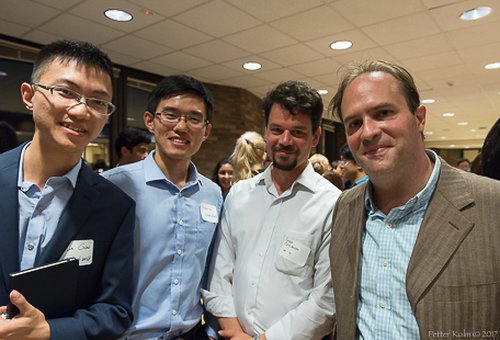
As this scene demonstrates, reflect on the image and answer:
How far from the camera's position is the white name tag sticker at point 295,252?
1.50 m

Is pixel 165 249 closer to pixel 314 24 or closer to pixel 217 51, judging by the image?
pixel 314 24

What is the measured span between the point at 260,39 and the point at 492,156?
3109 millimetres

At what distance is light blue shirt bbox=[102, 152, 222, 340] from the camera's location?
58.6 inches

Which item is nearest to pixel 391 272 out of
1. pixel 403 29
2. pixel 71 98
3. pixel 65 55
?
pixel 71 98

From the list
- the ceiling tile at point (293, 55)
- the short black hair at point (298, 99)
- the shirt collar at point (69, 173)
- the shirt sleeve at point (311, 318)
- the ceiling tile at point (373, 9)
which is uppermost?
the ceiling tile at point (293, 55)

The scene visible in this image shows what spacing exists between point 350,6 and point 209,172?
3625 millimetres

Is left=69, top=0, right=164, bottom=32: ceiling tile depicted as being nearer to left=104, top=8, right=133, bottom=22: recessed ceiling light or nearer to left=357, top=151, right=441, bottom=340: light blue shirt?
left=104, top=8, right=133, bottom=22: recessed ceiling light

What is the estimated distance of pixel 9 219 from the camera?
1.10 m

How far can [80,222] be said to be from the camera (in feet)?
3.93

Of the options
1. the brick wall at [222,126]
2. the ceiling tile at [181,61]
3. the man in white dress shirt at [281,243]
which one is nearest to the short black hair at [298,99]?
the man in white dress shirt at [281,243]

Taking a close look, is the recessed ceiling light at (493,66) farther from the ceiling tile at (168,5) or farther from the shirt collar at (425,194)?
the shirt collar at (425,194)

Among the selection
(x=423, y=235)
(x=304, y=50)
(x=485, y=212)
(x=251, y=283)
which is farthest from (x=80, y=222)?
(x=304, y=50)

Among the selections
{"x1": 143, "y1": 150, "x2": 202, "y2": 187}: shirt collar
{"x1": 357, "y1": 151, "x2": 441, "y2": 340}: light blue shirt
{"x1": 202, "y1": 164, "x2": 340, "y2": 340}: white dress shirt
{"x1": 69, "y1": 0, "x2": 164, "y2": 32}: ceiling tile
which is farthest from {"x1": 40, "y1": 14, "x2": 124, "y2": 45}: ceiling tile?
{"x1": 357, "y1": 151, "x2": 441, "y2": 340}: light blue shirt

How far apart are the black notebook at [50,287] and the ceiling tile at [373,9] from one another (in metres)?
3.16
